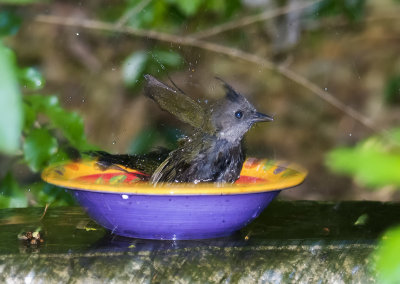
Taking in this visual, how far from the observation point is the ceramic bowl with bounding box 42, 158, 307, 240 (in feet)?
4.43

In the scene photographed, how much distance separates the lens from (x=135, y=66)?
8.32 feet

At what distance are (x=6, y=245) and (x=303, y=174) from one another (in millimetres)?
693

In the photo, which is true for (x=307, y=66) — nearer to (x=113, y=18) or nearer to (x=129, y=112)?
(x=129, y=112)

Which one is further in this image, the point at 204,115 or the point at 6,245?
the point at 204,115

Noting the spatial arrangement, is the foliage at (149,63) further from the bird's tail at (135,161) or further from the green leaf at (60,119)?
the bird's tail at (135,161)

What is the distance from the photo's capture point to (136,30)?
111 inches

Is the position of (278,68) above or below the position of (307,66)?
below

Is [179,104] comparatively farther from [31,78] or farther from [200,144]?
[31,78]

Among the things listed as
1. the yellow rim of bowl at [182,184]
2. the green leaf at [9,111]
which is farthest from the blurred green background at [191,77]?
the yellow rim of bowl at [182,184]

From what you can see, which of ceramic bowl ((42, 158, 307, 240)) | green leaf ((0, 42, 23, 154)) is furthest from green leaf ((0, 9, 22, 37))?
green leaf ((0, 42, 23, 154))

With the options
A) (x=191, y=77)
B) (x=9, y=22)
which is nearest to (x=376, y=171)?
(x=191, y=77)

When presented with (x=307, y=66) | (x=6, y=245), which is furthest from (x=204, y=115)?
(x=307, y=66)

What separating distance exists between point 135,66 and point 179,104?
885 mm

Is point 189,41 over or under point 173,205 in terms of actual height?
over
